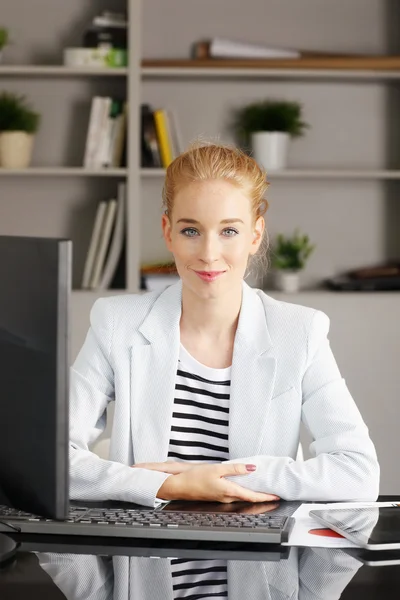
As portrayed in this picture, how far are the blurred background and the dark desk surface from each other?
2.50m

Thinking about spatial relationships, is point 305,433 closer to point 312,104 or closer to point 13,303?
point 312,104

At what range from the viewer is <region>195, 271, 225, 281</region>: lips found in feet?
5.97

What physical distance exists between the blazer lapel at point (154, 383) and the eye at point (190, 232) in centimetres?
18

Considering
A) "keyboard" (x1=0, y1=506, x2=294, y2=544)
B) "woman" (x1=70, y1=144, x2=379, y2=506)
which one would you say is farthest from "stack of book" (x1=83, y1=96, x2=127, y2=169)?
"keyboard" (x1=0, y1=506, x2=294, y2=544)

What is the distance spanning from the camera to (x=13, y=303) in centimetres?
122

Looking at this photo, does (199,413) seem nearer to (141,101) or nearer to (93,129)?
(93,129)

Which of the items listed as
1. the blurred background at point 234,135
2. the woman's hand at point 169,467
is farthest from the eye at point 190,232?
the blurred background at point 234,135

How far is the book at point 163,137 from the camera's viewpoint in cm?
378

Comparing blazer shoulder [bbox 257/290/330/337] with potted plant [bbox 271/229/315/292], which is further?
potted plant [bbox 271/229/315/292]

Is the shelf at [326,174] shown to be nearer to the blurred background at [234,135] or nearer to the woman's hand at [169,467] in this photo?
the blurred background at [234,135]

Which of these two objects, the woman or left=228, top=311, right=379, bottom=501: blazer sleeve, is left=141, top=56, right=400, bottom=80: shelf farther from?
left=228, top=311, right=379, bottom=501: blazer sleeve

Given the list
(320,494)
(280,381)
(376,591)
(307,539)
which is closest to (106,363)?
(280,381)

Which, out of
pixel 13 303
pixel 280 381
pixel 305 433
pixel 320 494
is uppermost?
pixel 13 303

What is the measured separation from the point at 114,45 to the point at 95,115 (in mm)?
300
